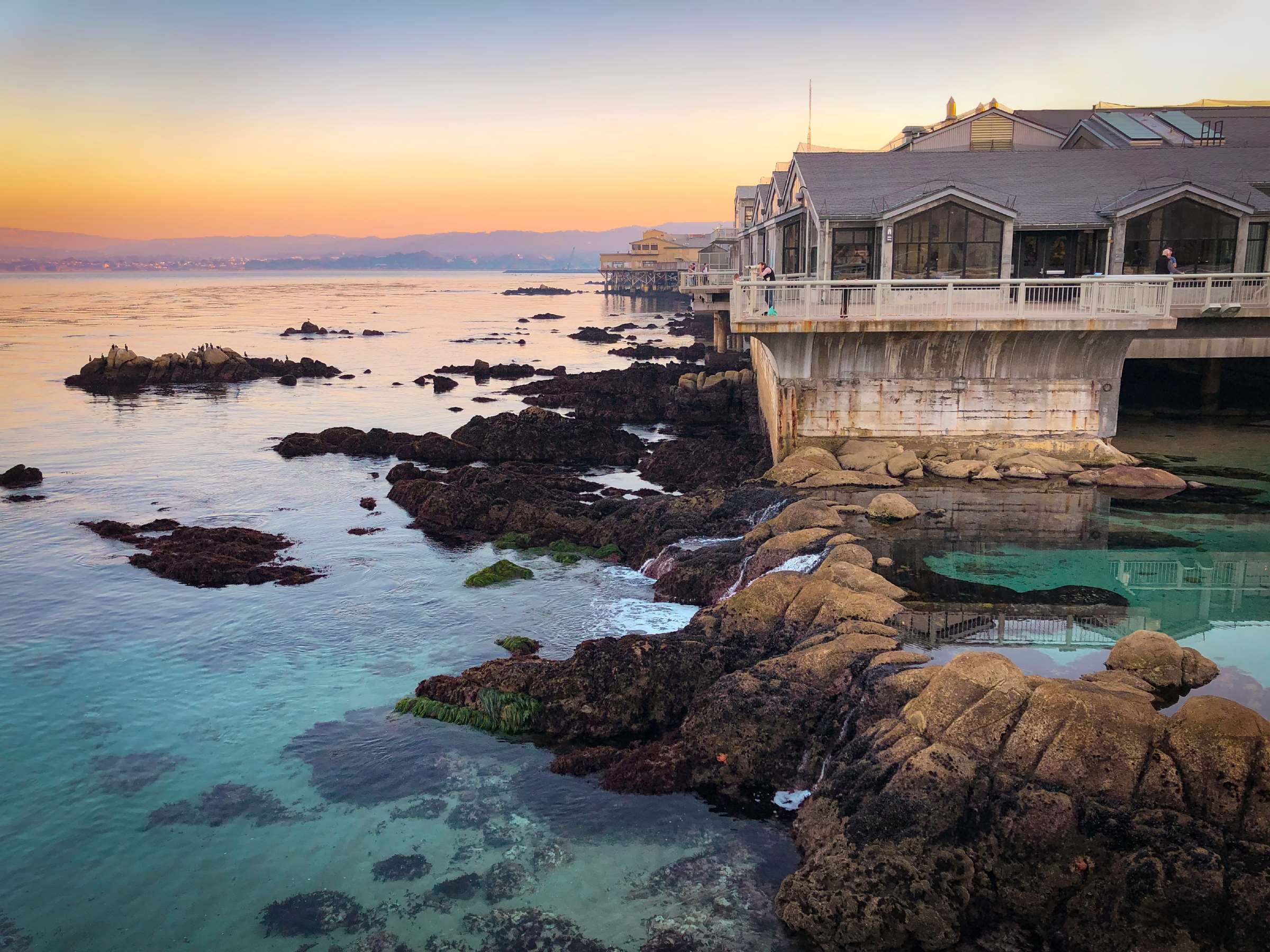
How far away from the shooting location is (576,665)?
537 inches

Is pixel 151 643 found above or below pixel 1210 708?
below

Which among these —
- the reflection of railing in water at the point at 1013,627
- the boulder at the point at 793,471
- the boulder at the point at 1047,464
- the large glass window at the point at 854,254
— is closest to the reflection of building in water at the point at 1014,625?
the reflection of railing in water at the point at 1013,627

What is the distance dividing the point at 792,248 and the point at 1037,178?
7986 mm

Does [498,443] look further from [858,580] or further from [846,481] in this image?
[858,580]

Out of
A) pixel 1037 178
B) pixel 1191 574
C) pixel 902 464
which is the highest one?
pixel 1037 178

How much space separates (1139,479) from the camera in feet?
75.4

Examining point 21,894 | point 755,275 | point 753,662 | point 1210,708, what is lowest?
point 21,894

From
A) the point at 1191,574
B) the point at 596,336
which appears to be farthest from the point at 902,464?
the point at 596,336

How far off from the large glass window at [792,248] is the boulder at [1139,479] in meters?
12.6

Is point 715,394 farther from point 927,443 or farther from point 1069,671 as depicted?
point 1069,671

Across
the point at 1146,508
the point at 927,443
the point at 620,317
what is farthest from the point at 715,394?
the point at 620,317

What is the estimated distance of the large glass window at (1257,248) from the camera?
90.4ft

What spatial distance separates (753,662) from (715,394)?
2900cm

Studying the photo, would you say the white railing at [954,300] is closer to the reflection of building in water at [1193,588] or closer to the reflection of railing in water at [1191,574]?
the reflection of building in water at [1193,588]
